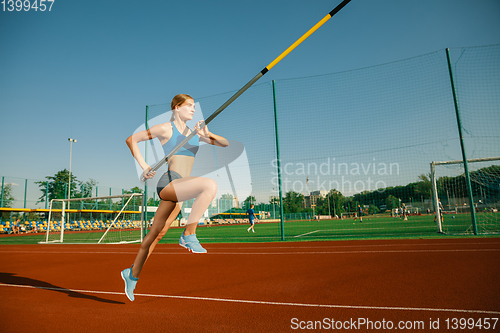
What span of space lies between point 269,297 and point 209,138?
2525 mm

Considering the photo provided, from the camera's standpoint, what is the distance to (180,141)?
7.77 feet

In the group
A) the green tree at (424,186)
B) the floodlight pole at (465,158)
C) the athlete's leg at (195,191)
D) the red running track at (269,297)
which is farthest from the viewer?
the green tree at (424,186)

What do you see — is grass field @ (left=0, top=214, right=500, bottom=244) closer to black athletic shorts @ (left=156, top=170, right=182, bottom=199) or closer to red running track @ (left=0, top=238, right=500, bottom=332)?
red running track @ (left=0, top=238, right=500, bottom=332)

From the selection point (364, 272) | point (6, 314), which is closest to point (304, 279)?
point (364, 272)

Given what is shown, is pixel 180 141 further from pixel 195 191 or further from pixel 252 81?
pixel 252 81

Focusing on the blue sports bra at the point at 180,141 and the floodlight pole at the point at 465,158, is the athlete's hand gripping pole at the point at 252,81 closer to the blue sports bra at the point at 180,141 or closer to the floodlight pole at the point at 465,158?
the blue sports bra at the point at 180,141

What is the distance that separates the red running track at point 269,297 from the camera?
9.70 ft

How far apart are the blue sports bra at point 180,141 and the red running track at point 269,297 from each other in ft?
6.00

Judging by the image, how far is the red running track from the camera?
296cm

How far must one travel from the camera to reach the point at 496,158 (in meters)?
11.0

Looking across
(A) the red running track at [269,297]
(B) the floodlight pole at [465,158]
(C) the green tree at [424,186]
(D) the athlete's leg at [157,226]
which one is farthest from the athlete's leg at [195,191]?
(C) the green tree at [424,186]

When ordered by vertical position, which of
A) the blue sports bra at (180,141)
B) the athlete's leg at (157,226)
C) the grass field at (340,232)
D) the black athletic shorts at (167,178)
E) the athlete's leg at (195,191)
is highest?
the blue sports bra at (180,141)

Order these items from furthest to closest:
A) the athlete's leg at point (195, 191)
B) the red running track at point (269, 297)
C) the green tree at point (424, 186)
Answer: the green tree at point (424, 186) → the red running track at point (269, 297) → the athlete's leg at point (195, 191)

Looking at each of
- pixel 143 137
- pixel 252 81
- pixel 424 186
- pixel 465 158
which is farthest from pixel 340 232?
pixel 143 137
